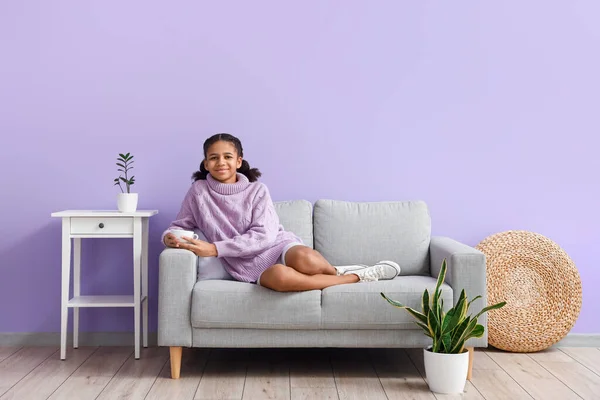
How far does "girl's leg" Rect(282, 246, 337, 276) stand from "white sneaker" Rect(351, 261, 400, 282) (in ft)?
0.45

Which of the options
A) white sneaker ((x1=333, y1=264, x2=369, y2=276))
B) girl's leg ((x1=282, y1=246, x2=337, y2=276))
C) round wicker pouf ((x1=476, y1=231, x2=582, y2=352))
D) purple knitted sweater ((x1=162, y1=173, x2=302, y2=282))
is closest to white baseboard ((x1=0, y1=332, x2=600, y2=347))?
round wicker pouf ((x1=476, y1=231, x2=582, y2=352))

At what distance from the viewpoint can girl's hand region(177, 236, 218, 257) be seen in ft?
9.66

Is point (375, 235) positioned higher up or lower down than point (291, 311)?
higher up

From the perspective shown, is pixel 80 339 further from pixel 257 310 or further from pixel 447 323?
pixel 447 323

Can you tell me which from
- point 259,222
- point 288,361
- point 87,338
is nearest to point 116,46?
point 259,222

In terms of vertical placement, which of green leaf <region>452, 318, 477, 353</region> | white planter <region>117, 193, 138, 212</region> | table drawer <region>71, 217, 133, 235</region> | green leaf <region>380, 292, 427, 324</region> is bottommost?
green leaf <region>452, 318, 477, 353</region>

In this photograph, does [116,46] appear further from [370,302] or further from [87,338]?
[370,302]

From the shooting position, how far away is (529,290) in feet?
11.4

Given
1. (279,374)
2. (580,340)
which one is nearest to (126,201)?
(279,374)

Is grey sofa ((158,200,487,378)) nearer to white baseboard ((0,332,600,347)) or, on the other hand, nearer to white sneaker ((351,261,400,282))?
white sneaker ((351,261,400,282))

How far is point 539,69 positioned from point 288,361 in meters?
2.01

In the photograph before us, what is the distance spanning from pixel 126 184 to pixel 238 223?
74cm

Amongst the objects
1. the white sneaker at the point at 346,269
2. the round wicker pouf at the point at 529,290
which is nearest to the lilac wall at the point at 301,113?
the round wicker pouf at the point at 529,290

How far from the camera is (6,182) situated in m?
3.54
